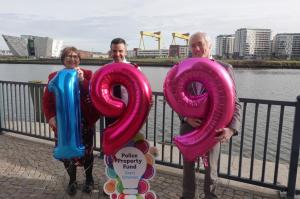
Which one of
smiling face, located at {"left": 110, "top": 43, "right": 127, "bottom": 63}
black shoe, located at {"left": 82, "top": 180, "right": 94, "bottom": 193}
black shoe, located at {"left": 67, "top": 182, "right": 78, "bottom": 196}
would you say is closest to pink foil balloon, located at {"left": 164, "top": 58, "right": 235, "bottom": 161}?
smiling face, located at {"left": 110, "top": 43, "right": 127, "bottom": 63}

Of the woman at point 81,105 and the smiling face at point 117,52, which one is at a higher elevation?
the smiling face at point 117,52

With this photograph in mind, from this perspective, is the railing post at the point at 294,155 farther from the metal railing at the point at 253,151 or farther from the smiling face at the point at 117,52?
the smiling face at the point at 117,52

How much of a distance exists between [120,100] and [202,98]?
0.87 m

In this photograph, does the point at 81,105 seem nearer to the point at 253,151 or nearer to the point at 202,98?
the point at 202,98

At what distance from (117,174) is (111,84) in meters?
1.12

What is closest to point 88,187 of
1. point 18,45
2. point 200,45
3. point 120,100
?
point 120,100

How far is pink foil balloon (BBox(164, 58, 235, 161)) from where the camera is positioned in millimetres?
2902

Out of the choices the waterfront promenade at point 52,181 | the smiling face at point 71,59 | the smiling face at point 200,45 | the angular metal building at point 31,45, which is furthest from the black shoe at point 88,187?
the angular metal building at point 31,45

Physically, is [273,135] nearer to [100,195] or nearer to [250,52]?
[100,195]

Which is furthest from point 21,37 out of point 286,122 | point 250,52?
point 286,122

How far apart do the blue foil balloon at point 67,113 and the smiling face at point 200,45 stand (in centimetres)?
139

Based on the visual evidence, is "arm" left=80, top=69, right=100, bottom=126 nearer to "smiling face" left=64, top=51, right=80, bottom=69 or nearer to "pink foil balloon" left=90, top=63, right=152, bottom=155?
"smiling face" left=64, top=51, right=80, bottom=69

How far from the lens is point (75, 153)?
3635 millimetres

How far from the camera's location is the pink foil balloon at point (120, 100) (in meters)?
3.20
